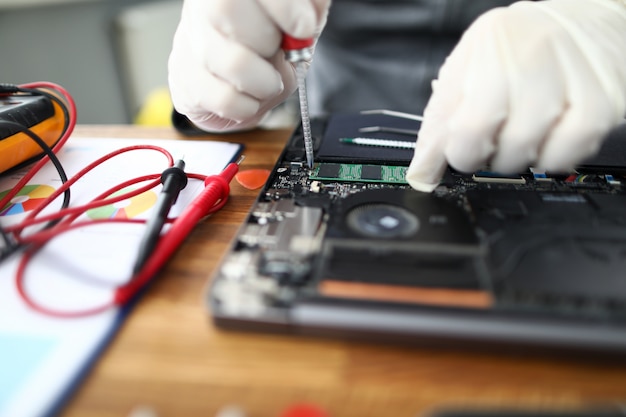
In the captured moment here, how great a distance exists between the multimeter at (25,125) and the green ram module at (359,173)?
0.42 m

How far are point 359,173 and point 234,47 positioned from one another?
212mm

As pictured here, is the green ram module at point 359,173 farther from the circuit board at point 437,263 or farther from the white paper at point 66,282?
the white paper at point 66,282

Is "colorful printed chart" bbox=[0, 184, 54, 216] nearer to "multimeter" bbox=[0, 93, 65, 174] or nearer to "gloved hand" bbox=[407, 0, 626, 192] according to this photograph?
"multimeter" bbox=[0, 93, 65, 174]

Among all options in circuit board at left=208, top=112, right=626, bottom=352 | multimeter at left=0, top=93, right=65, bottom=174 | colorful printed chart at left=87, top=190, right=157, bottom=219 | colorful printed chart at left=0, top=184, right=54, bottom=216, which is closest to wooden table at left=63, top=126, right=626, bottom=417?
circuit board at left=208, top=112, right=626, bottom=352

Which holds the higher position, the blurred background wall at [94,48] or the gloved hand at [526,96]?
the gloved hand at [526,96]

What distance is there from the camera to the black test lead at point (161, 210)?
15.5 inches

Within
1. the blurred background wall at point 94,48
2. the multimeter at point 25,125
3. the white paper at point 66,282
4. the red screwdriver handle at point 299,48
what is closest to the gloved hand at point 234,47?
the red screwdriver handle at point 299,48

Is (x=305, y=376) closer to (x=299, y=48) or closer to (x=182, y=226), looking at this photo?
(x=182, y=226)

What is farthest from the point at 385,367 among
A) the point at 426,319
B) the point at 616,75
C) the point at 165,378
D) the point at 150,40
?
the point at 150,40

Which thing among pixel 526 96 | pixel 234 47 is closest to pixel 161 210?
pixel 234 47

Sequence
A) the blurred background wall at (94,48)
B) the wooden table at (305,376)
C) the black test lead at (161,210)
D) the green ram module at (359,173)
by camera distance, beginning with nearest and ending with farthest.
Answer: the wooden table at (305,376) < the black test lead at (161,210) < the green ram module at (359,173) < the blurred background wall at (94,48)

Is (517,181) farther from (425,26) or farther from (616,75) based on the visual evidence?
(425,26)

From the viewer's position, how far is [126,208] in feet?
1.64

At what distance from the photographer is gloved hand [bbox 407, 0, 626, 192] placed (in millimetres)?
406
